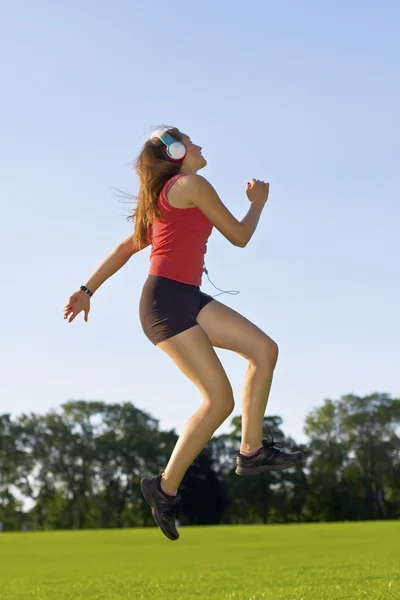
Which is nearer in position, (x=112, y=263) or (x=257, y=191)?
(x=257, y=191)

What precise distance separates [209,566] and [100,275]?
17.4m

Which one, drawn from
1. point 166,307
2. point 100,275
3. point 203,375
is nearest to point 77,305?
point 100,275

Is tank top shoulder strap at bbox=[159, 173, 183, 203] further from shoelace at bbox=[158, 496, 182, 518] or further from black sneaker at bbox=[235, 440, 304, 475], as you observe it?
shoelace at bbox=[158, 496, 182, 518]

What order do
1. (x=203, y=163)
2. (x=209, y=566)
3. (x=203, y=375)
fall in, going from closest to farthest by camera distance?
1. (x=203, y=375)
2. (x=203, y=163)
3. (x=209, y=566)

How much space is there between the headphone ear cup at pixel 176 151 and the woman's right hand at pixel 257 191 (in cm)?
49

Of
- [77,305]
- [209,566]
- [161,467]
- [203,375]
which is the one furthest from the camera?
[161,467]

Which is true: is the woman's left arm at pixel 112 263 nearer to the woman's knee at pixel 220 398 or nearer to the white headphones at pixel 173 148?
the white headphones at pixel 173 148

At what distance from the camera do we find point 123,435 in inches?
3858

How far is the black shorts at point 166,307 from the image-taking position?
229 inches

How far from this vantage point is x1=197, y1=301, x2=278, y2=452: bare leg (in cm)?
592

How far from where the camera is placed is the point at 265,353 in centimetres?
594

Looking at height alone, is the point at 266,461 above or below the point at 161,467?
below

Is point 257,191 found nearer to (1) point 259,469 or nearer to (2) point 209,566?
(1) point 259,469

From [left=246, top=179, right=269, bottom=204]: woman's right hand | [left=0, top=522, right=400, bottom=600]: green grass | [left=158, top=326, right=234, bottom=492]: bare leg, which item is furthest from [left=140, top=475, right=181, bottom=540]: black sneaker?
[left=0, top=522, right=400, bottom=600]: green grass
